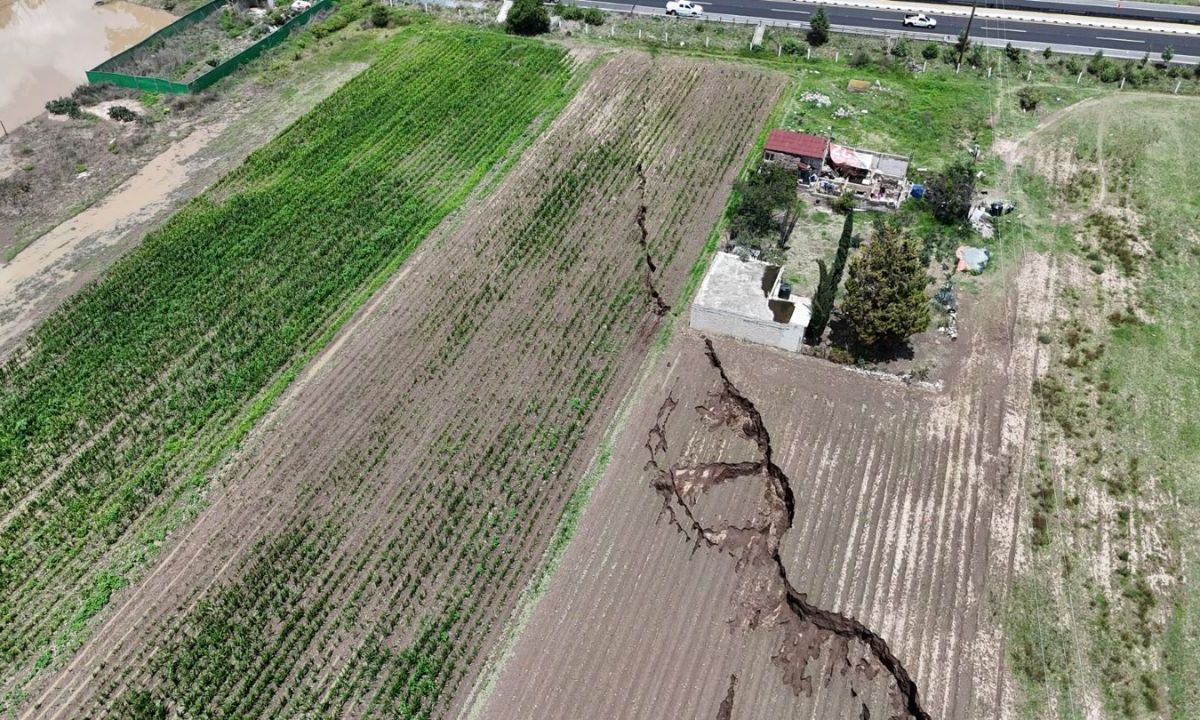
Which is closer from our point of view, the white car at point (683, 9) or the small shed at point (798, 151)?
the small shed at point (798, 151)

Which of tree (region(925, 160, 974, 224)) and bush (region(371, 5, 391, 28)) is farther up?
bush (region(371, 5, 391, 28))

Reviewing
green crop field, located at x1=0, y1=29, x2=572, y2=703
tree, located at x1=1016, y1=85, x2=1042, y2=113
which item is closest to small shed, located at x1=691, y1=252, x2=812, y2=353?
A: green crop field, located at x1=0, y1=29, x2=572, y2=703

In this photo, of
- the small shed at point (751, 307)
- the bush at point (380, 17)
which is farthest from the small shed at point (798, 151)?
the bush at point (380, 17)

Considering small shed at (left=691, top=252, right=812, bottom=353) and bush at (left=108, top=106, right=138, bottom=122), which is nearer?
small shed at (left=691, top=252, right=812, bottom=353)

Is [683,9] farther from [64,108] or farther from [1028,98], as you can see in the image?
[64,108]

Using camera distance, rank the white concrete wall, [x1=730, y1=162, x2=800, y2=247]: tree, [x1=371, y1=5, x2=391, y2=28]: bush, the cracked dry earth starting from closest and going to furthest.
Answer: the cracked dry earth, the white concrete wall, [x1=730, y1=162, x2=800, y2=247]: tree, [x1=371, y1=5, x2=391, y2=28]: bush

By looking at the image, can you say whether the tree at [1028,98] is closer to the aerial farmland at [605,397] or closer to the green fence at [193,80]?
the aerial farmland at [605,397]

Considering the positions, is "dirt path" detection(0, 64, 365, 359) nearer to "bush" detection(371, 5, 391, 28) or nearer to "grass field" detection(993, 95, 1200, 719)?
"bush" detection(371, 5, 391, 28)
